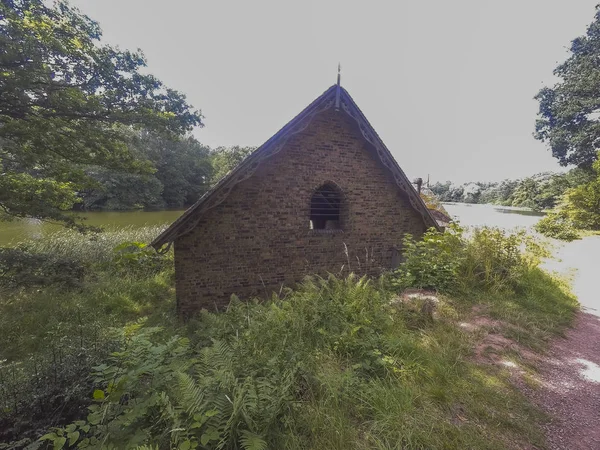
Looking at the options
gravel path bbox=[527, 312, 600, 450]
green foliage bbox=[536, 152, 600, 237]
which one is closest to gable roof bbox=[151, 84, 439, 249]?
gravel path bbox=[527, 312, 600, 450]

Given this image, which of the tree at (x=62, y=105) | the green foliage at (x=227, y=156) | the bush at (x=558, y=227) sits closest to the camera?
the tree at (x=62, y=105)

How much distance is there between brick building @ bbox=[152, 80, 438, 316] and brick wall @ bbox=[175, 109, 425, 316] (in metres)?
0.03

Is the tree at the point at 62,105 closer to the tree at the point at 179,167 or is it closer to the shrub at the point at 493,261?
the shrub at the point at 493,261

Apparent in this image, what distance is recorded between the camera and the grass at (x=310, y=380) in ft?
7.20

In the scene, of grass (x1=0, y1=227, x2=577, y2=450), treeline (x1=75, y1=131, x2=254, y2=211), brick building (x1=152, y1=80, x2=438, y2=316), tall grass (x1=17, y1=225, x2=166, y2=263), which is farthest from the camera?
treeline (x1=75, y1=131, x2=254, y2=211)

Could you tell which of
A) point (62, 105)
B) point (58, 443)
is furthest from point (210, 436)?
point (62, 105)

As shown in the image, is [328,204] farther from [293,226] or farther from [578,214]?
[578,214]

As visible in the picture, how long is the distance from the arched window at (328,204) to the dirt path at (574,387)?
5.17 m

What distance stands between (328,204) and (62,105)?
7063 mm

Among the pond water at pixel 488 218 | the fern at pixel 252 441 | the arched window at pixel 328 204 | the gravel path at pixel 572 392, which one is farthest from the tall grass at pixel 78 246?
the pond water at pixel 488 218

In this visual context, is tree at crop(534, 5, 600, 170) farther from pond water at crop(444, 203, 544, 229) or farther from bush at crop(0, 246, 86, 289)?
bush at crop(0, 246, 86, 289)

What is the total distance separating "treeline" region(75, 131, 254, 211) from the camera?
32344mm

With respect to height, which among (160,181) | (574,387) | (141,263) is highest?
(160,181)

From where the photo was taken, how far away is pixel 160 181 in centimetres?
3594
